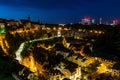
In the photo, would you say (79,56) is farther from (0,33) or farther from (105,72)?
(0,33)

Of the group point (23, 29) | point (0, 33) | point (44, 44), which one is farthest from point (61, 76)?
point (23, 29)

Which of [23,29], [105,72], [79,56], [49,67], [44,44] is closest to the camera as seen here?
[105,72]

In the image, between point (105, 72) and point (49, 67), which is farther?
point (49, 67)

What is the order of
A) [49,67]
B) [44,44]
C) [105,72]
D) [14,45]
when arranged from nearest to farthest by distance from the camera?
[105,72] → [49,67] → [44,44] → [14,45]

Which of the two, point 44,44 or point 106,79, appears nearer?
point 106,79

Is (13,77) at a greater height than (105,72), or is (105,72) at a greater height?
(13,77)

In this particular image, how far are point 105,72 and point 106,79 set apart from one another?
1794 mm

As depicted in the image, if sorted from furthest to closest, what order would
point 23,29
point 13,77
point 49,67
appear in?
point 23,29, point 49,67, point 13,77

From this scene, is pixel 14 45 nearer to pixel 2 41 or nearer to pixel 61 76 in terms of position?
pixel 2 41

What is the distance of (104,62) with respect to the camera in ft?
94.9

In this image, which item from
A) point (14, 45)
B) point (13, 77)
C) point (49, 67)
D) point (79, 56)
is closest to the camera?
point (13, 77)

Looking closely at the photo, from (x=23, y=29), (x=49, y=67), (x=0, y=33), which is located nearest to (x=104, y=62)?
(x=49, y=67)

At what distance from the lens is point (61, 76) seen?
26.7 m

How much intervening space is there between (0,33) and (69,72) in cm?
1984
